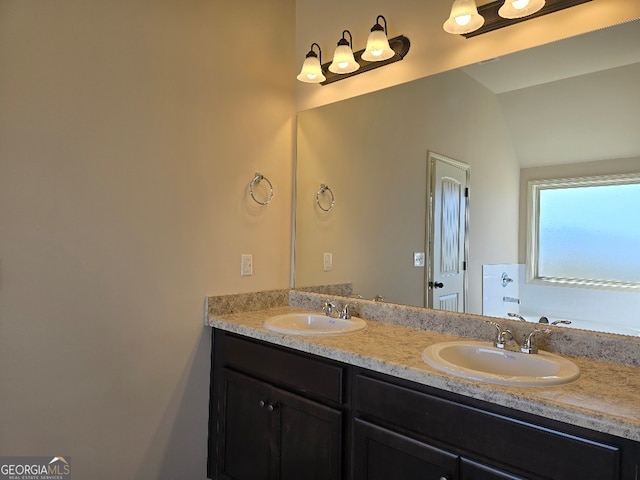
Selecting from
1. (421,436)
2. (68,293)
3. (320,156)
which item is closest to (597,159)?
(421,436)

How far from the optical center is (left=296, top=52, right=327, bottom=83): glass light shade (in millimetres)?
2104

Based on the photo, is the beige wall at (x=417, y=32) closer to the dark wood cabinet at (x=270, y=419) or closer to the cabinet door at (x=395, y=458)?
the dark wood cabinet at (x=270, y=419)

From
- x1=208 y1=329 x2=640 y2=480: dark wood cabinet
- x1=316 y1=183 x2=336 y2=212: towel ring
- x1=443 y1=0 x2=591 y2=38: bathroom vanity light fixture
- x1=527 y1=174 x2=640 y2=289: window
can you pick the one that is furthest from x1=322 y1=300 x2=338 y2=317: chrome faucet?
x1=443 y1=0 x2=591 y2=38: bathroom vanity light fixture

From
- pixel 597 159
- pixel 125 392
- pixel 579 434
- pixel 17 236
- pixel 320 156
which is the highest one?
pixel 320 156

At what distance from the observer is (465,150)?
1.78 m

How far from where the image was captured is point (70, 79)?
1557 mm

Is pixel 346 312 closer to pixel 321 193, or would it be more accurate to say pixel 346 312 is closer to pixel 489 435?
pixel 321 193

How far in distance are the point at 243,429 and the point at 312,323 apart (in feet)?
1.85

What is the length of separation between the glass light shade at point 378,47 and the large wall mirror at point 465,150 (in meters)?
0.17

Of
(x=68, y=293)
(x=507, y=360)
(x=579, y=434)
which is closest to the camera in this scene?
(x=579, y=434)

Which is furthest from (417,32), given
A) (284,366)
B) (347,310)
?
(284,366)

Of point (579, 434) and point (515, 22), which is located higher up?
point (515, 22)

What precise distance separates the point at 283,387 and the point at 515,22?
169cm

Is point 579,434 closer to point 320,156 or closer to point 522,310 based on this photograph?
point 522,310
